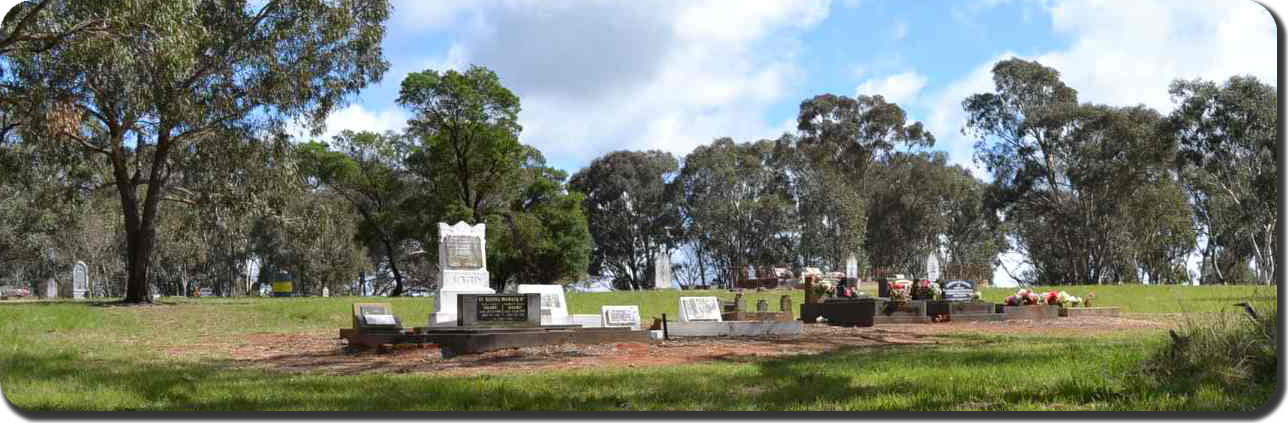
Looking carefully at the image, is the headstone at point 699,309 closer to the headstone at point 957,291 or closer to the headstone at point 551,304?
the headstone at point 551,304

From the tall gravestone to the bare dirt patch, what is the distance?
3589 millimetres

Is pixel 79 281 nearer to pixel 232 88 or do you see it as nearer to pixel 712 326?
pixel 232 88

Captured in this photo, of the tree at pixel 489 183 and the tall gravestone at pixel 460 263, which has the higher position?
the tree at pixel 489 183

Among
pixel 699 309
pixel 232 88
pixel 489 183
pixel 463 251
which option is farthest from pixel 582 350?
pixel 489 183

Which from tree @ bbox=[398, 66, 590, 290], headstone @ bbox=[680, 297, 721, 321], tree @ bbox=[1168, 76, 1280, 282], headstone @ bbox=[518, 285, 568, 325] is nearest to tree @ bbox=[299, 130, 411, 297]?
tree @ bbox=[398, 66, 590, 290]

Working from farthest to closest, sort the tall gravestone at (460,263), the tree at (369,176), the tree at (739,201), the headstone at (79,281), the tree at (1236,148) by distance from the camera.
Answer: the tree at (739,201), the tree at (369,176), the headstone at (79,281), the tree at (1236,148), the tall gravestone at (460,263)

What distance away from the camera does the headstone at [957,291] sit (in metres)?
22.5

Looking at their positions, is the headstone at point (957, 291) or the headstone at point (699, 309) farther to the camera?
the headstone at point (957, 291)

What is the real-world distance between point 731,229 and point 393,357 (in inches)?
1926

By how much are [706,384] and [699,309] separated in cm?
904

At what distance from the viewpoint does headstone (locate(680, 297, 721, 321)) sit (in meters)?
18.2

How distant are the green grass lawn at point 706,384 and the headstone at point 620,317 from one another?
14.7ft

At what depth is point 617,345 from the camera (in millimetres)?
14047

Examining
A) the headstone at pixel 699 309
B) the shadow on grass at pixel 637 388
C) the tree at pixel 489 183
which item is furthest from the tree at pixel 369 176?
the shadow on grass at pixel 637 388
